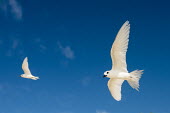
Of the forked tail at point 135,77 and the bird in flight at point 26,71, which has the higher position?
the bird in flight at point 26,71

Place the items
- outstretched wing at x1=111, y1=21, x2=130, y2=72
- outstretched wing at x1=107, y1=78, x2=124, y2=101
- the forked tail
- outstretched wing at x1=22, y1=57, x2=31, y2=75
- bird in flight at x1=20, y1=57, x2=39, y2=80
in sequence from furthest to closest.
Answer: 1. bird in flight at x1=20, y1=57, x2=39, y2=80
2. outstretched wing at x1=22, y1=57, x2=31, y2=75
3. outstretched wing at x1=107, y1=78, x2=124, y2=101
4. the forked tail
5. outstretched wing at x1=111, y1=21, x2=130, y2=72

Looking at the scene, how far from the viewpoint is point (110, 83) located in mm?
22906

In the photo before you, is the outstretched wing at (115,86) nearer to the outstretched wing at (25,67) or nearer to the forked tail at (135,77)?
the forked tail at (135,77)

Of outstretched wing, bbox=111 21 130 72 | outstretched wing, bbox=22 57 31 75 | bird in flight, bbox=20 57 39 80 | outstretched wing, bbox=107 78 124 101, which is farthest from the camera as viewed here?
bird in flight, bbox=20 57 39 80

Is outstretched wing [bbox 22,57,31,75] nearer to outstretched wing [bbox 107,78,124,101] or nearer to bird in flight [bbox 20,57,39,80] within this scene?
bird in flight [bbox 20,57,39,80]

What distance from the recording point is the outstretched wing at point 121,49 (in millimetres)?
19375

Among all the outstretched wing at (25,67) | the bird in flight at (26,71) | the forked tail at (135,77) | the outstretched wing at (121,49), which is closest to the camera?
the outstretched wing at (121,49)

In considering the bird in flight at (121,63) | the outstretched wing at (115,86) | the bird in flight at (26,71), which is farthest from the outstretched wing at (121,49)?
the bird in flight at (26,71)

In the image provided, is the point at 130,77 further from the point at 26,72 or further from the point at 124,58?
the point at 26,72

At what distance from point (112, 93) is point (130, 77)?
2640 mm

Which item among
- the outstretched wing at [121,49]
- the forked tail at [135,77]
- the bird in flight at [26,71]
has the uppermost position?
the bird in flight at [26,71]

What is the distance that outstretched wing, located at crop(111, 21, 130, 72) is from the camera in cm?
1938

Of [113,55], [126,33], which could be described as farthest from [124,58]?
[126,33]

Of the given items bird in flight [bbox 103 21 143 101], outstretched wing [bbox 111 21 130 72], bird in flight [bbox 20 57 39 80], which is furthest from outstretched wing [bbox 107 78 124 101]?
bird in flight [bbox 20 57 39 80]
